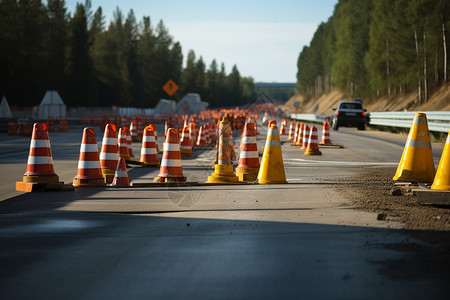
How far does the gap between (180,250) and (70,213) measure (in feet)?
9.26

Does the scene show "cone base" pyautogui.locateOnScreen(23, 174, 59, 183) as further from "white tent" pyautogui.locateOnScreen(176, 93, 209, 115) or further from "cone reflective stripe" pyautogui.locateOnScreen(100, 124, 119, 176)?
"white tent" pyautogui.locateOnScreen(176, 93, 209, 115)

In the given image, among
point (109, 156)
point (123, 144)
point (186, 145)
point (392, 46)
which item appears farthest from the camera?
point (392, 46)

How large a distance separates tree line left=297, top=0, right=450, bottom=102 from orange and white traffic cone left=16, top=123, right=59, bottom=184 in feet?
193

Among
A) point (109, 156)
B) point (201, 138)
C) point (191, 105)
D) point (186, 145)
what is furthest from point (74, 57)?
point (109, 156)

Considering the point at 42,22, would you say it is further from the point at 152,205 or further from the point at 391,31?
the point at 152,205

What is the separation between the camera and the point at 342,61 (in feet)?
382

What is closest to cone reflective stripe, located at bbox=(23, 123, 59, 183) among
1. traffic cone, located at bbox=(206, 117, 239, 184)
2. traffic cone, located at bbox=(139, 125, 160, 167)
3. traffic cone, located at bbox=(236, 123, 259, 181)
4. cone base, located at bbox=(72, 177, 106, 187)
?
cone base, located at bbox=(72, 177, 106, 187)

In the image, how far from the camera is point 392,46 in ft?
264

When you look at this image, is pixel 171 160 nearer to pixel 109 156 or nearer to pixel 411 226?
pixel 109 156

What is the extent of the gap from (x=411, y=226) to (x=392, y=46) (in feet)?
250

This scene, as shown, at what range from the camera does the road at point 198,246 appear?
4875 millimetres

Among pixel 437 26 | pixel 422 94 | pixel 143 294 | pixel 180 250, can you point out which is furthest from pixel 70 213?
pixel 422 94

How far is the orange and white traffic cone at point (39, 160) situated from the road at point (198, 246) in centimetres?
39

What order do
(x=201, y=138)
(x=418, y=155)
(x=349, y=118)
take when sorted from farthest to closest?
(x=349, y=118) → (x=201, y=138) → (x=418, y=155)
